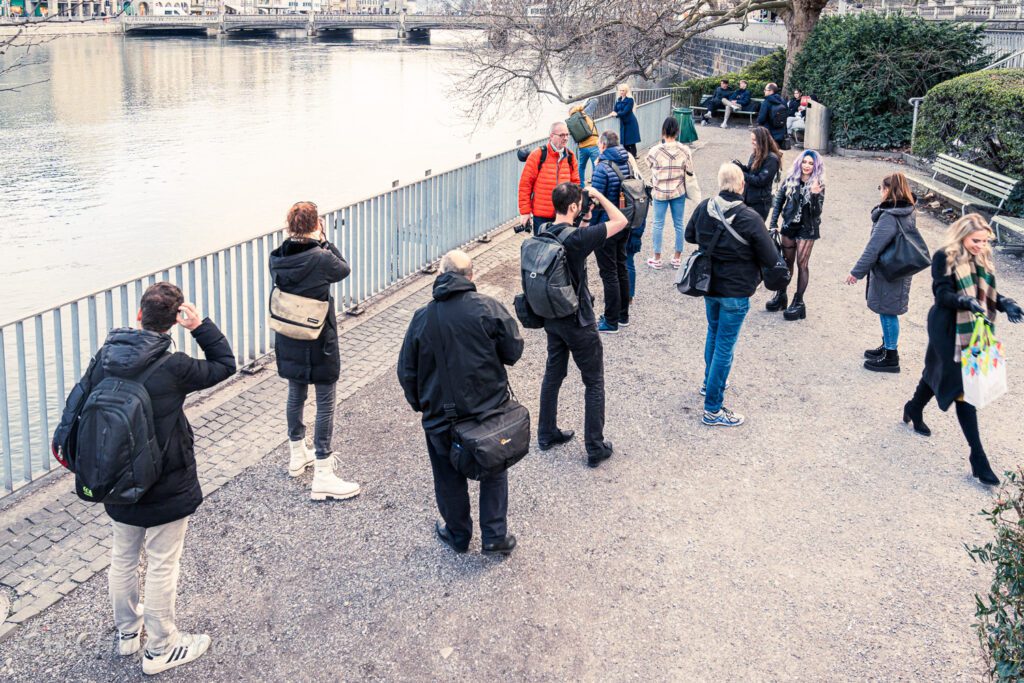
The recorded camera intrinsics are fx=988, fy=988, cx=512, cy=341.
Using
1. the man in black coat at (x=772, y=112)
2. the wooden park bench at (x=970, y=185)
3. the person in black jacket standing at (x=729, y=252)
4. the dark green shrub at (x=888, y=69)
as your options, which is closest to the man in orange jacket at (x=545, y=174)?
the person in black jacket standing at (x=729, y=252)

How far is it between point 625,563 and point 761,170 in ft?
15.0

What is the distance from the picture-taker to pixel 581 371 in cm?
563

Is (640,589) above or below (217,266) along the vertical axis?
below

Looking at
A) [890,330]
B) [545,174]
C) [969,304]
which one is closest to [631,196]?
[545,174]

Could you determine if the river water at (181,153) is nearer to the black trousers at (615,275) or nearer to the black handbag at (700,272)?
the black trousers at (615,275)

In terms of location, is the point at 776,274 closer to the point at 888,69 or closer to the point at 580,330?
the point at 580,330

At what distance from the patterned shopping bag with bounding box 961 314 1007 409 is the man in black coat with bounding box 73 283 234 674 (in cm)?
406

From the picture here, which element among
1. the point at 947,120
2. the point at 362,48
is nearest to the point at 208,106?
the point at 947,120

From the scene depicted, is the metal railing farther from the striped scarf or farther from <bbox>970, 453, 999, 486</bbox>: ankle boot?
<bbox>970, 453, 999, 486</bbox>: ankle boot

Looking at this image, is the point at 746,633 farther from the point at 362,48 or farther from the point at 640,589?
the point at 362,48

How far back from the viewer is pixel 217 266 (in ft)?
22.7

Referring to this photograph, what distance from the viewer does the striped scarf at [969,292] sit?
572cm

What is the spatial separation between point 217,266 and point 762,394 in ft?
13.0

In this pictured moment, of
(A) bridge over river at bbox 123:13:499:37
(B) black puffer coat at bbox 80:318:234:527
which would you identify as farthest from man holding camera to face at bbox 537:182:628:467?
(A) bridge over river at bbox 123:13:499:37
